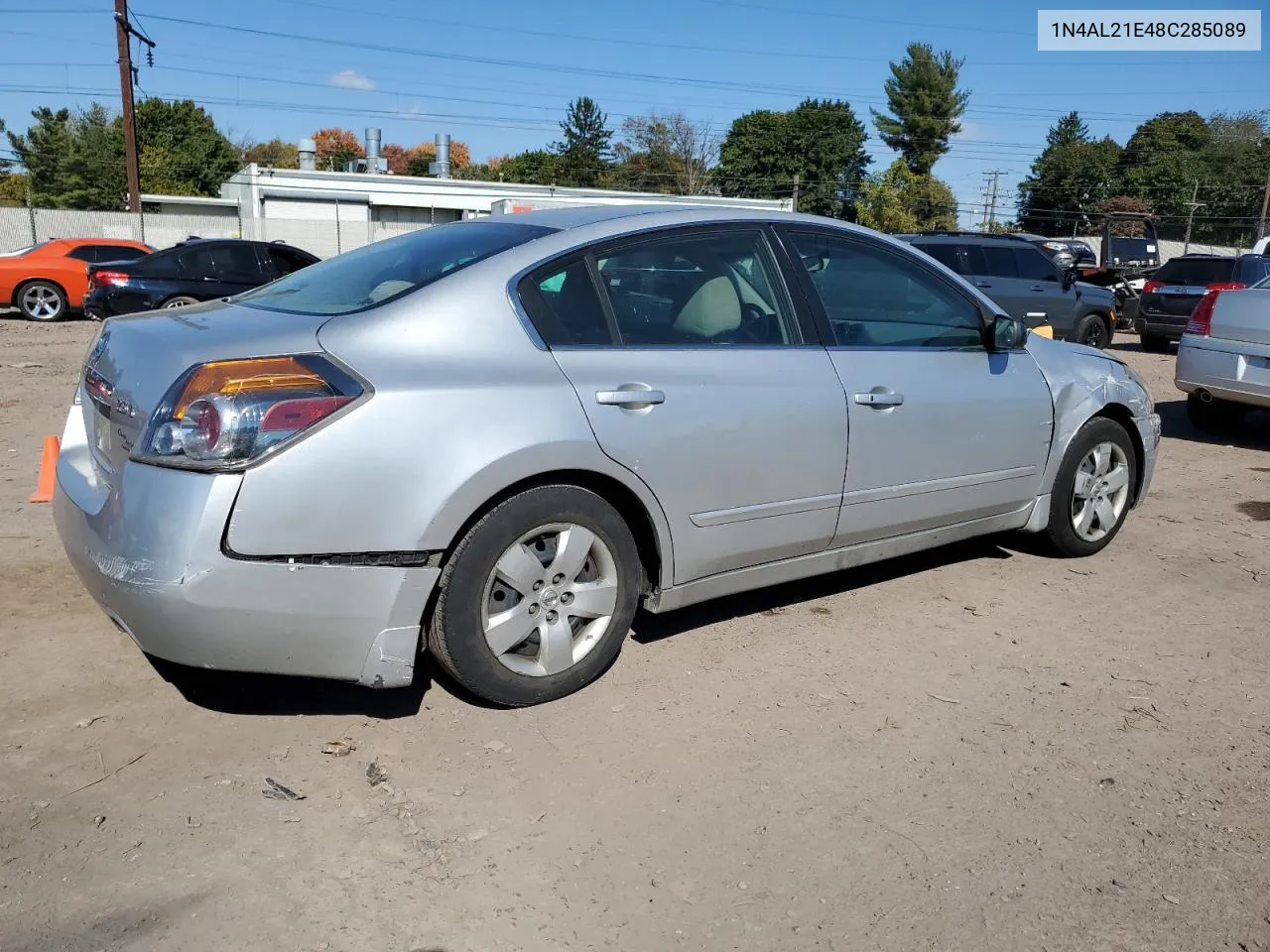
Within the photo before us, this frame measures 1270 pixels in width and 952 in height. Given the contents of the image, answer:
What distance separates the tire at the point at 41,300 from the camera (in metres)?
17.2

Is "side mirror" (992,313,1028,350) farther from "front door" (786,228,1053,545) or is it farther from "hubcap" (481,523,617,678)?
"hubcap" (481,523,617,678)

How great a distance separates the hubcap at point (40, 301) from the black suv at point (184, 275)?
221 centimetres

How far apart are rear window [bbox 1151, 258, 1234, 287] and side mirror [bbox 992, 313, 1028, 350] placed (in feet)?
43.7

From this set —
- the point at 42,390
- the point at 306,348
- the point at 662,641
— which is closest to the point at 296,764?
the point at 306,348

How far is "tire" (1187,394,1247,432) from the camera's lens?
30.0 ft

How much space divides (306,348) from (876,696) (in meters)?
2.19

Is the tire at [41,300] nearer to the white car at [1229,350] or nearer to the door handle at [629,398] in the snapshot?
the white car at [1229,350]

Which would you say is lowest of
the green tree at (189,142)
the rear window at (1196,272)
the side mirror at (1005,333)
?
the side mirror at (1005,333)

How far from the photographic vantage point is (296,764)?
301cm

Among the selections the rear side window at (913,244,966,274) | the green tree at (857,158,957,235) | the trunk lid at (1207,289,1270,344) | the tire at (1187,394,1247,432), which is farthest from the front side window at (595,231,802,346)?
the green tree at (857,158,957,235)

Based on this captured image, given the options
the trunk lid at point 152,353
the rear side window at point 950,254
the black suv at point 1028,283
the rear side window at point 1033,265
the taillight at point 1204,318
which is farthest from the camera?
the rear side window at point 950,254

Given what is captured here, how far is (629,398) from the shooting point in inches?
132

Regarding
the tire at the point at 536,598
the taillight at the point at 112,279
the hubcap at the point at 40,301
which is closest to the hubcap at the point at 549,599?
the tire at the point at 536,598

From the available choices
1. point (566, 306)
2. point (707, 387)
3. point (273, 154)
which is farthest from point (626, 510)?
point (273, 154)
